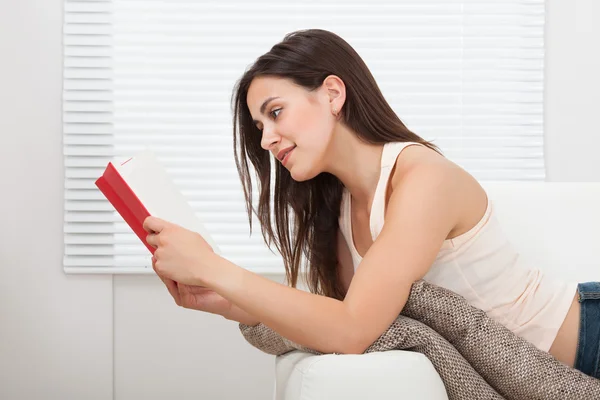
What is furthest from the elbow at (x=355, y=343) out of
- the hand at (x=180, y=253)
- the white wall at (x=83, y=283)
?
the white wall at (x=83, y=283)

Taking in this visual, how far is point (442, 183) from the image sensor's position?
1426 mm

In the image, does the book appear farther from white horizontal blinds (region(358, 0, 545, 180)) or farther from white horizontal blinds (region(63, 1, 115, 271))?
white horizontal blinds (region(358, 0, 545, 180))

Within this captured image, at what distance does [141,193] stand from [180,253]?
0.14m

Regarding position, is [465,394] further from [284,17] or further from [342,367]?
[284,17]

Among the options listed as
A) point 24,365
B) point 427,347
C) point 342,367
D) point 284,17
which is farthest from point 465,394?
point 24,365

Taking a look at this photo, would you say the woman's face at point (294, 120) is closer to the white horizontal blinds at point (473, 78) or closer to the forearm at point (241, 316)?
the forearm at point (241, 316)

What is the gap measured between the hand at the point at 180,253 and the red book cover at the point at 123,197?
0.02 metres

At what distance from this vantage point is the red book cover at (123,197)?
1251mm

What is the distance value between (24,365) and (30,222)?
577 mm

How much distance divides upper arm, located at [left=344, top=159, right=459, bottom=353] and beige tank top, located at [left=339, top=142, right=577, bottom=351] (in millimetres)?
109

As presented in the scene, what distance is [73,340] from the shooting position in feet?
9.02

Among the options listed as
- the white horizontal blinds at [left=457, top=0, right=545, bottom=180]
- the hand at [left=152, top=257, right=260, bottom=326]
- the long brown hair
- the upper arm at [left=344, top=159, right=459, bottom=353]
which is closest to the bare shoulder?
the upper arm at [left=344, top=159, right=459, bottom=353]

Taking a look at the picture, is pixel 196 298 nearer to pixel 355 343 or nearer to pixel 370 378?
pixel 355 343

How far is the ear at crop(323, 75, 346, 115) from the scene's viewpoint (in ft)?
5.34
